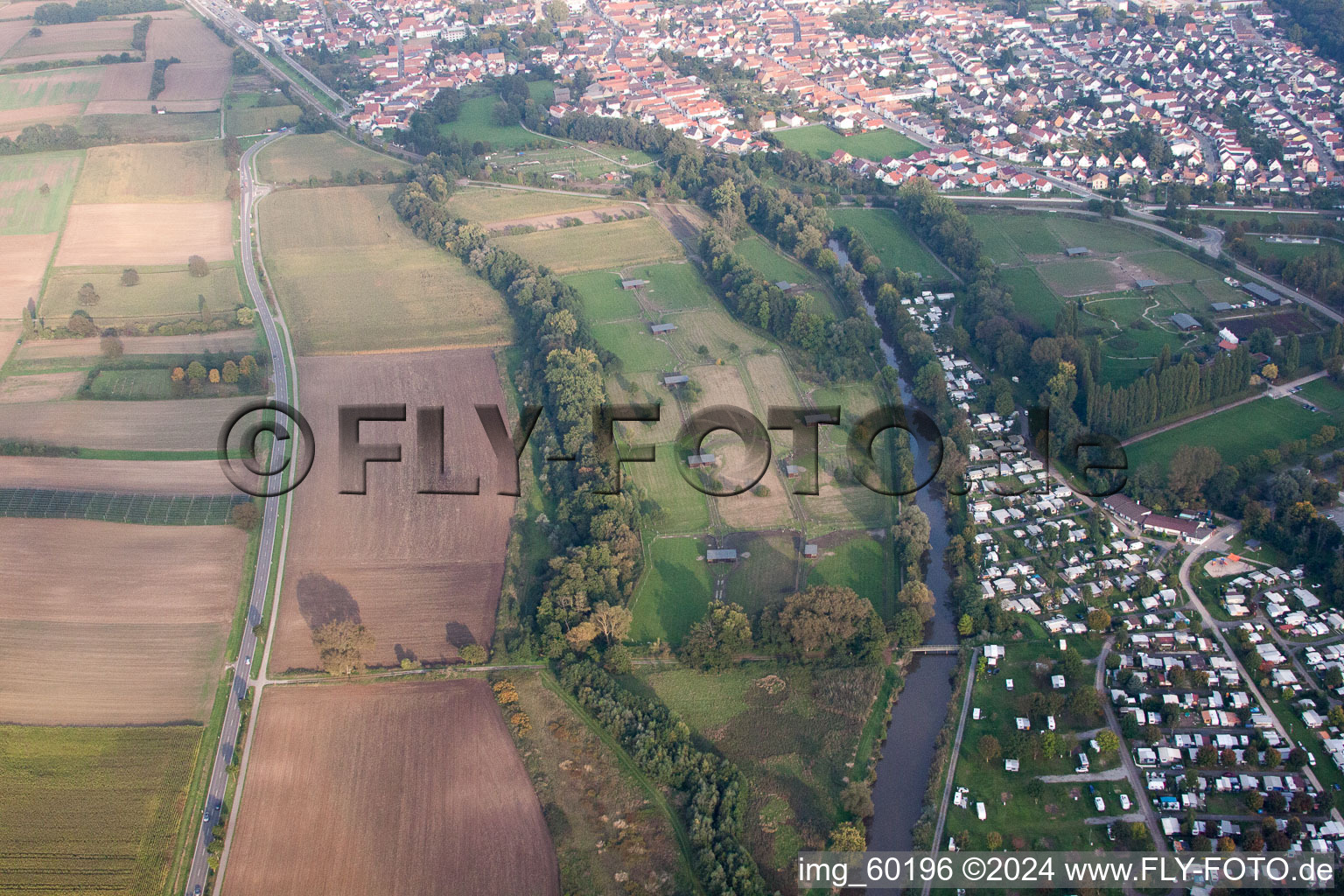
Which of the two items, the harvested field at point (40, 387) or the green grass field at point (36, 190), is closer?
the harvested field at point (40, 387)

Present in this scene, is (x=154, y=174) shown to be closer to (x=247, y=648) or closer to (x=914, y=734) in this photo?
(x=247, y=648)

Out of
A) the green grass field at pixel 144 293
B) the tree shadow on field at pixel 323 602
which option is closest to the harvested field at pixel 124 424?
the green grass field at pixel 144 293

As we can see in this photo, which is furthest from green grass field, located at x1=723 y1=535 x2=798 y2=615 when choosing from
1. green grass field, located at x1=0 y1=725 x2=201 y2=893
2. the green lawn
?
the green lawn

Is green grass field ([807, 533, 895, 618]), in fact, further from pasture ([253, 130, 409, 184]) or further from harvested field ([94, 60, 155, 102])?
harvested field ([94, 60, 155, 102])

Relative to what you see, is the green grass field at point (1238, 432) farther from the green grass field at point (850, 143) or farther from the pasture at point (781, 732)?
the green grass field at point (850, 143)

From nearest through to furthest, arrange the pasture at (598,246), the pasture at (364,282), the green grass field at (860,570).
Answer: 1. the green grass field at (860,570)
2. the pasture at (364,282)
3. the pasture at (598,246)

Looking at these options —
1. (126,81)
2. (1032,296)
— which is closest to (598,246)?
(1032,296)
